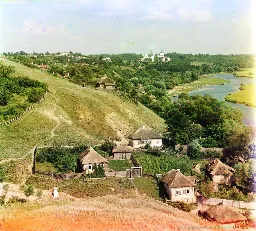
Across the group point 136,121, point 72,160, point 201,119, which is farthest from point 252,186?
point 136,121

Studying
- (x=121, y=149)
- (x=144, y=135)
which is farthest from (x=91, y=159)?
(x=144, y=135)

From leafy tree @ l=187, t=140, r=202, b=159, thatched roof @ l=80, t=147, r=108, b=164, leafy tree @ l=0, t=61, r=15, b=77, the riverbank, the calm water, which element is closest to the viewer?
thatched roof @ l=80, t=147, r=108, b=164

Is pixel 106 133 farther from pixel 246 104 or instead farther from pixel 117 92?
pixel 246 104

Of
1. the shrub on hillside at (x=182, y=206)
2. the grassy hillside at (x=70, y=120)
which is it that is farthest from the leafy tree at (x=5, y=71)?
the shrub on hillside at (x=182, y=206)

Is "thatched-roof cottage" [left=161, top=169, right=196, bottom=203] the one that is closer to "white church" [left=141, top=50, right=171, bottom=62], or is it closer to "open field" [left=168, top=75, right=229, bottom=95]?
"open field" [left=168, top=75, right=229, bottom=95]

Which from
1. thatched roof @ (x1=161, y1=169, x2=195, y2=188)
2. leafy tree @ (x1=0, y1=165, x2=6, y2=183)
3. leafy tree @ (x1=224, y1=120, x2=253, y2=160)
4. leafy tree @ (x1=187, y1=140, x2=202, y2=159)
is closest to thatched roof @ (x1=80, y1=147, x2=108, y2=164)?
thatched roof @ (x1=161, y1=169, x2=195, y2=188)

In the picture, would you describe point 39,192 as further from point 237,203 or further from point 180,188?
point 237,203

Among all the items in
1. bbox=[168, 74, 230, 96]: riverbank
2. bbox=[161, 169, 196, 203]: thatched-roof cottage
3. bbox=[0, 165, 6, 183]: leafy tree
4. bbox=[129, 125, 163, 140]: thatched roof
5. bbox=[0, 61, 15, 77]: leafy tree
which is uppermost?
bbox=[0, 61, 15, 77]: leafy tree

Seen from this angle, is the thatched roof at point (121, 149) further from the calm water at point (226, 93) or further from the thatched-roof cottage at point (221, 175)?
the calm water at point (226, 93)

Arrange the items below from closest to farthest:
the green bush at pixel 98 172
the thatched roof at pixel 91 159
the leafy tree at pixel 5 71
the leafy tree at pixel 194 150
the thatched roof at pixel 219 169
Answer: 1. the green bush at pixel 98 172
2. the thatched roof at pixel 219 169
3. the thatched roof at pixel 91 159
4. the leafy tree at pixel 194 150
5. the leafy tree at pixel 5 71
